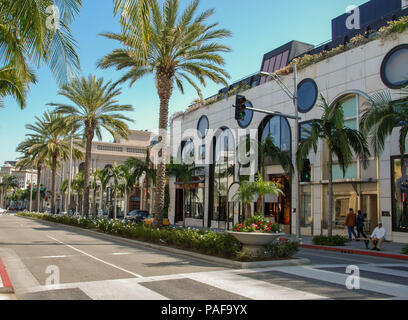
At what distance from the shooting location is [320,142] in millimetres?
26062

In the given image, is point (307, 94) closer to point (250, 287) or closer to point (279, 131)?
point (279, 131)

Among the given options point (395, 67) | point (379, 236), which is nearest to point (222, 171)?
point (395, 67)

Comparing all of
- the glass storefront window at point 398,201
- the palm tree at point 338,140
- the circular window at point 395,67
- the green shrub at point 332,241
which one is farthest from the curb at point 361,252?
the circular window at point 395,67

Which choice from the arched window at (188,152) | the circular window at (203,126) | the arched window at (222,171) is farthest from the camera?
the arched window at (188,152)

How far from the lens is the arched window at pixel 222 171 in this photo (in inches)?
1382

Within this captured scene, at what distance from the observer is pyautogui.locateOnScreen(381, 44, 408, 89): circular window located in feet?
69.4

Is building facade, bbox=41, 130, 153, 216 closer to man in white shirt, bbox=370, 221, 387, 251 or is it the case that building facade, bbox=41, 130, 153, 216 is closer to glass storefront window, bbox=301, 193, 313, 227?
glass storefront window, bbox=301, 193, 313, 227

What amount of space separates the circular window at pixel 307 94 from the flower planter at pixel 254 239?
1706 centimetres

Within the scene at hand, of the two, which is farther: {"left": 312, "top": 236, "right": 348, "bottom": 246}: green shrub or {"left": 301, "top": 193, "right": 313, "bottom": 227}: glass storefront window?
{"left": 301, "top": 193, "right": 313, "bottom": 227}: glass storefront window

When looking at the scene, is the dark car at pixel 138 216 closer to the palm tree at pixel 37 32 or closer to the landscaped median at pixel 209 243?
the landscaped median at pixel 209 243

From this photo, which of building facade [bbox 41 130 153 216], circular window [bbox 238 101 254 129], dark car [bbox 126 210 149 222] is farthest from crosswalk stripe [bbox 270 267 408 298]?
building facade [bbox 41 130 153 216]

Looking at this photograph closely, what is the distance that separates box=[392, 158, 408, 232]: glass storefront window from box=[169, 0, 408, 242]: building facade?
5cm

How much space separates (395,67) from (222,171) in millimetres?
18071
